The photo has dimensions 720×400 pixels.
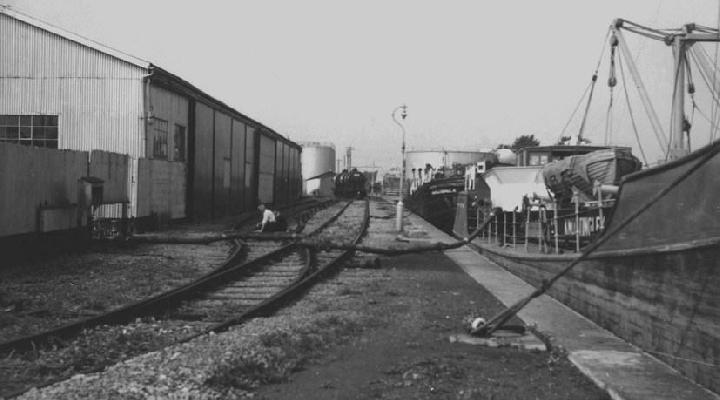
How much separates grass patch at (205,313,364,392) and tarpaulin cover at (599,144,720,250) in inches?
125

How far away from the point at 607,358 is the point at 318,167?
92.6m

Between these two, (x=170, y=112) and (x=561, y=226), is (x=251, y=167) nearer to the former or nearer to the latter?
(x=170, y=112)

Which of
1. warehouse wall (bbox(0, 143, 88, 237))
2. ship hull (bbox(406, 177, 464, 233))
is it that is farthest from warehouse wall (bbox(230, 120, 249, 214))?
warehouse wall (bbox(0, 143, 88, 237))

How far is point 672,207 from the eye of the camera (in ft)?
21.6

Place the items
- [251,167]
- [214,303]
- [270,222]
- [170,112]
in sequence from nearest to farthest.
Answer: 1. [214,303]
2. [270,222]
3. [170,112]
4. [251,167]

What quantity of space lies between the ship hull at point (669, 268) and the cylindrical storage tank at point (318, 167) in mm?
84426

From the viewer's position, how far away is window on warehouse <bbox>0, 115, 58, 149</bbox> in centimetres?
2327

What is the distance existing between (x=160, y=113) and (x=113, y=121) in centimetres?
179

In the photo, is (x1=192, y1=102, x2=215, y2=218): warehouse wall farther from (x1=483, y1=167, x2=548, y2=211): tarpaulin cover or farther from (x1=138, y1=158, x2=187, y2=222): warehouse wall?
(x1=483, y1=167, x2=548, y2=211): tarpaulin cover

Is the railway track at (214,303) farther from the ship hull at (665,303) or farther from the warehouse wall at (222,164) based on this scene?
the warehouse wall at (222,164)

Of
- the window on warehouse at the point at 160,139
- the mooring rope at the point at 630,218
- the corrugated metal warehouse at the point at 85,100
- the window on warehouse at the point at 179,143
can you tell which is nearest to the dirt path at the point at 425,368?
the mooring rope at the point at 630,218

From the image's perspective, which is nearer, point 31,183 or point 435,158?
point 31,183

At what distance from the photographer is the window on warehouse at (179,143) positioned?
26172 mm

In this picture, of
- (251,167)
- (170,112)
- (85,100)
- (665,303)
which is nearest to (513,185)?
(665,303)
